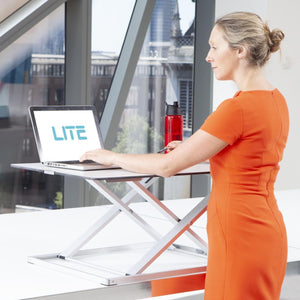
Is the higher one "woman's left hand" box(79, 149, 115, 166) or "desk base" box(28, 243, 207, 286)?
"woman's left hand" box(79, 149, 115, 166)

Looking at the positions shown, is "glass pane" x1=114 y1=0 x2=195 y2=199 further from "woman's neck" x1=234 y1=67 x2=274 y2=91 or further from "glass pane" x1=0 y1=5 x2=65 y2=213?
"woman's neck" x1=234 y1=67 x2=274 y2=91

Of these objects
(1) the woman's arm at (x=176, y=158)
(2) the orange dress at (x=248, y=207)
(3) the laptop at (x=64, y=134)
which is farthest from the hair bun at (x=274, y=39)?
(3) the laptop at (x=64, y=134)

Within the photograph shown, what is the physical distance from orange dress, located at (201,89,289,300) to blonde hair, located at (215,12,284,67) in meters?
0.10

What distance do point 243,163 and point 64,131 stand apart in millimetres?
652

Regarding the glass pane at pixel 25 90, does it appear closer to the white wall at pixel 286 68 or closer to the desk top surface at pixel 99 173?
the white wall at pixel 286 68

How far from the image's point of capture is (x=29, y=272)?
82.4 inches

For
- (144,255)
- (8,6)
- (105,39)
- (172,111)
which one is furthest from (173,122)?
(105,39)

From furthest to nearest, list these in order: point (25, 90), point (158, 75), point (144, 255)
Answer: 1. point (158, 75)
2. point (25, 90)
3. point (144, 255)

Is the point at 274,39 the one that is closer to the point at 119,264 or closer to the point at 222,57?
the point at 222,57

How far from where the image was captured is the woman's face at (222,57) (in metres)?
1.68

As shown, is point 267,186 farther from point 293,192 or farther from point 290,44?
point 290,44

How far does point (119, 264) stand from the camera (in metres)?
2.15

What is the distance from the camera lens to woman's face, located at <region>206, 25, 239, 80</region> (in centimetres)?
168

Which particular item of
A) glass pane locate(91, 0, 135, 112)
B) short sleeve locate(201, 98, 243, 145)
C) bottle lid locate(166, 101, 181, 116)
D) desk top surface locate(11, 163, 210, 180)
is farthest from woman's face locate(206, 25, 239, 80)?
glass pane locate(91, 0, 135, 112)
